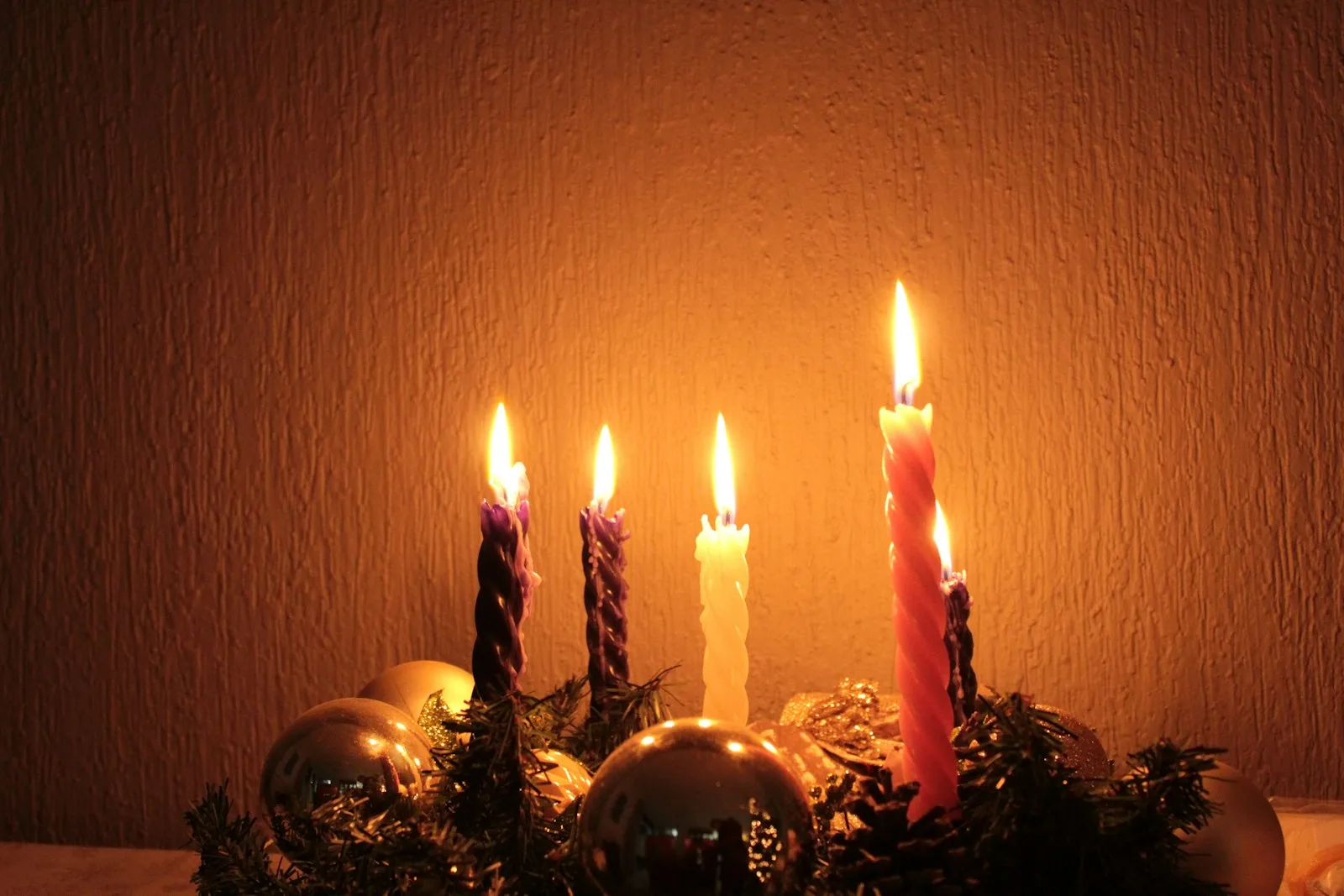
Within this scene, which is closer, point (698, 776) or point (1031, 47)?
point (698, 776)

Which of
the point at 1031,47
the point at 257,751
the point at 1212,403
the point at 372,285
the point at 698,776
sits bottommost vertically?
the point at 257,751

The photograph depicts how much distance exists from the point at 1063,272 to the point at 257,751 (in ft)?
2.30

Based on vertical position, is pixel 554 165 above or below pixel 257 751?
above

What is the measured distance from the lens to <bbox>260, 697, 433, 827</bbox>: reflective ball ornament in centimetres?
62

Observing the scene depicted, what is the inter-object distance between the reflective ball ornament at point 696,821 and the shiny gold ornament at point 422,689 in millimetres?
284

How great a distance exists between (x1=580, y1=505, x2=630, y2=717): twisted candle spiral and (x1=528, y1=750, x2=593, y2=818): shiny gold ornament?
82 mm

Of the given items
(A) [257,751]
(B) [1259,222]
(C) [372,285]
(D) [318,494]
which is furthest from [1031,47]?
(A) [257,751]

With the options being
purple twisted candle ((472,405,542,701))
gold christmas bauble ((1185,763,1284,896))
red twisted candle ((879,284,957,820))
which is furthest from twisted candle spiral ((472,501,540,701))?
gold christmas bauble ((1185,763,1284,896))

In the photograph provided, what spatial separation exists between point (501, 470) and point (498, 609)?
0.09m

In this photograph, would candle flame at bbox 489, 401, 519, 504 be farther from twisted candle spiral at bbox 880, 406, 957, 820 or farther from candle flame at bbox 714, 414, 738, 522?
twisted candle spiral at bbox 880, 406, 957, 820

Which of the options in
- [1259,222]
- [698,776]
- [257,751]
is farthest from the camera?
[257,751]

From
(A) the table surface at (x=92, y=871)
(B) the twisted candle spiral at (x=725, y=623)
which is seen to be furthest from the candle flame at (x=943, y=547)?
(A) the table surface at (x=92, y=871)

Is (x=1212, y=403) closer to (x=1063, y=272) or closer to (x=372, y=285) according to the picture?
(x=1063, y=272)

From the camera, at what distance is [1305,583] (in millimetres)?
842
